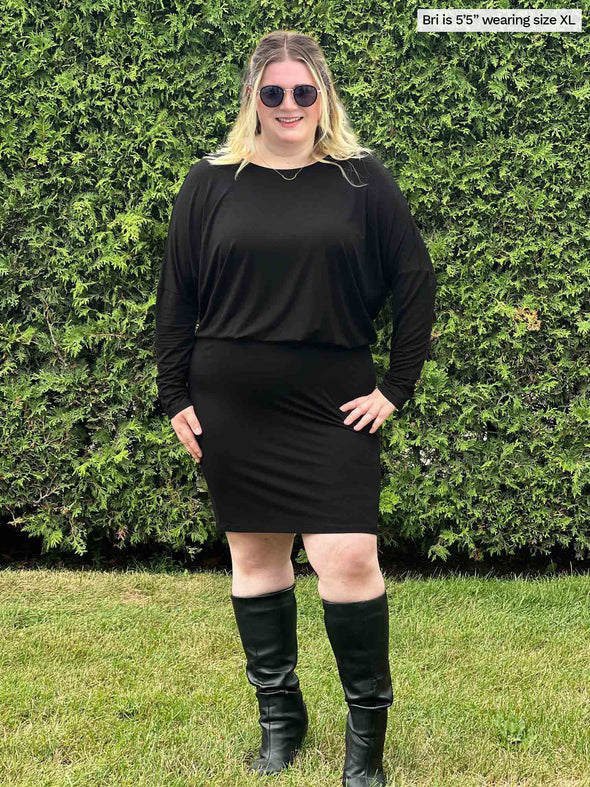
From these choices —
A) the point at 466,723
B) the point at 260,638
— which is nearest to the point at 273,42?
the point at 260,638

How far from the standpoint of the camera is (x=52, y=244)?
4.71 meters

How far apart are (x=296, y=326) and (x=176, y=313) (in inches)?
17.5

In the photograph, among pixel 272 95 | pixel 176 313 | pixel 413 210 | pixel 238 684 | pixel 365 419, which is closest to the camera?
pixel 272 95

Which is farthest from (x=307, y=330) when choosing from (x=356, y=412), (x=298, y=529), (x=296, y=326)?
(x=298, y=529)

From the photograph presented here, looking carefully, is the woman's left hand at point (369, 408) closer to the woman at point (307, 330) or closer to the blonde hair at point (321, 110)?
the woman at point (307, 330)

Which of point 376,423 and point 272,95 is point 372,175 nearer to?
point 272,95

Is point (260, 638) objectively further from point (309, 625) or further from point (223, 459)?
point (309, 625)

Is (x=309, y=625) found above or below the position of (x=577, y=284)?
below

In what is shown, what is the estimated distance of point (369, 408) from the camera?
269 centimetres

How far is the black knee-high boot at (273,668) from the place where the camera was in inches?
114

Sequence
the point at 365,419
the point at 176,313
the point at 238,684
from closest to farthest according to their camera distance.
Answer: the point at 365,419 → the point at 176,313 → the point at 238,684

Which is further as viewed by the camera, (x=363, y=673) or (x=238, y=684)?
(x=238, y=684)

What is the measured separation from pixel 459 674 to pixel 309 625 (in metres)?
0.79

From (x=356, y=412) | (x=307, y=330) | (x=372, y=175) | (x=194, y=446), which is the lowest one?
(x=194, y=446)
